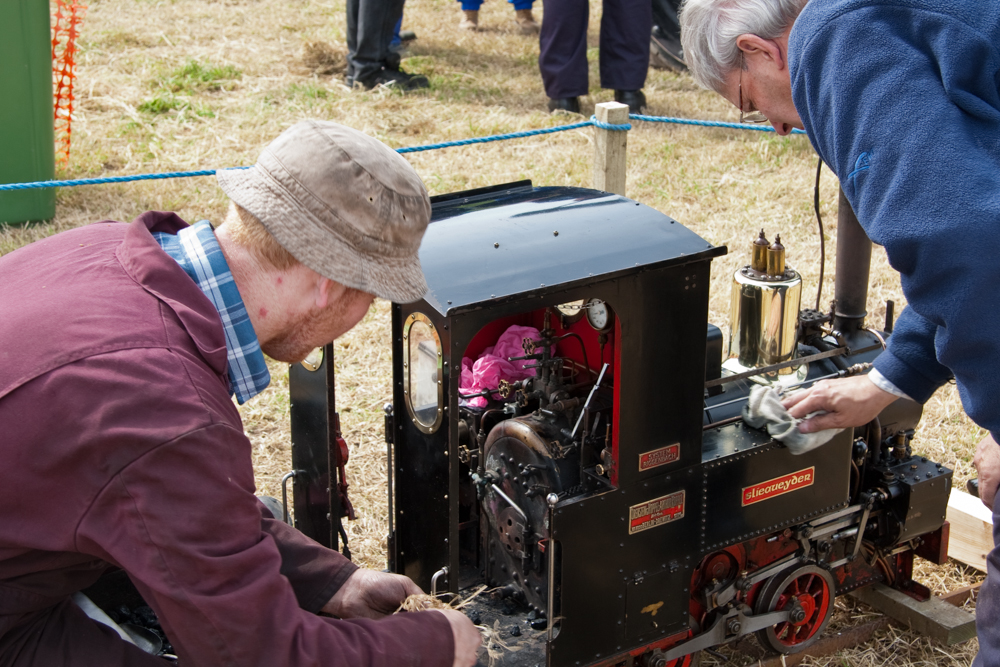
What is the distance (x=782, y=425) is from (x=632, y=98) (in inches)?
260

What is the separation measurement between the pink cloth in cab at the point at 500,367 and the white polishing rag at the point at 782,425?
74 centimetres

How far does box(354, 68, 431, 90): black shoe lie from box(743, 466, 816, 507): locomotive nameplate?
7.10 metres

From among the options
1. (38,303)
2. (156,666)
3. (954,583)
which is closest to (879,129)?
(38,303)

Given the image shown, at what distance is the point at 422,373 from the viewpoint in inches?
118

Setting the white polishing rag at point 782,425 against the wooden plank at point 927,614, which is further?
the wooden plank at point 927,614

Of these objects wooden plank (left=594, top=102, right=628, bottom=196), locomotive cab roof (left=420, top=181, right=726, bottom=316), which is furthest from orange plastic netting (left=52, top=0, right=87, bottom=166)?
locomotive cab roof (left=420, top=181, right=726, bottom=316)

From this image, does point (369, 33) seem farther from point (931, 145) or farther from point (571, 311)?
point (931, 145)

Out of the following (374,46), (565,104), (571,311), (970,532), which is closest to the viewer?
(571,311)

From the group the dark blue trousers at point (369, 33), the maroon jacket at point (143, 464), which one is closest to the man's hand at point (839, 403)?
the maroon jacket at point (143, 464)

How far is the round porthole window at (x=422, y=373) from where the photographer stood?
291 cm

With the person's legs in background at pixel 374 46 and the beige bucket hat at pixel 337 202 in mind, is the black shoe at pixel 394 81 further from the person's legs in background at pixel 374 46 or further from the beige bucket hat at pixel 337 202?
the beige bucket hat at pixel 337 202

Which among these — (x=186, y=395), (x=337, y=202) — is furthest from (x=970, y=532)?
(x=186, y=395)

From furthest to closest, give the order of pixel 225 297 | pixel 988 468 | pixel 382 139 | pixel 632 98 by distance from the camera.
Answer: pixel 632 98 → pixel 382 139 → pixel 988 468 → pixel 225 297

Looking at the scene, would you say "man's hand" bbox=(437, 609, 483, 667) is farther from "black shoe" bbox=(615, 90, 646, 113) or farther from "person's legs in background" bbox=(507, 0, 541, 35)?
"person's legs in background" bbox=(507, 0, 541, 35)
